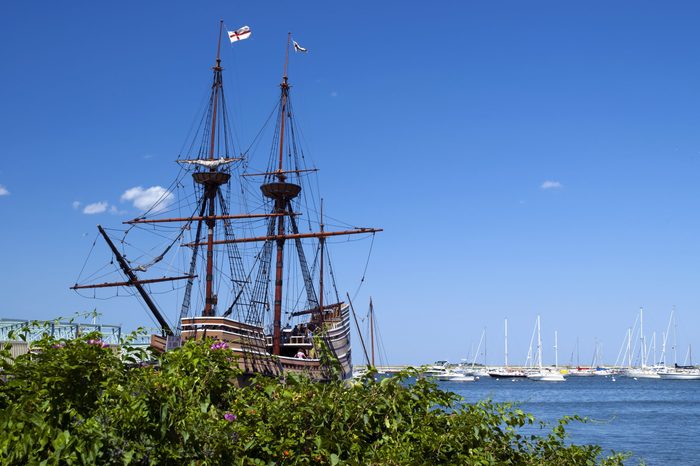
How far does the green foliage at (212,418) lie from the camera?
6.89 m

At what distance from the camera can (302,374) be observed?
9250mm

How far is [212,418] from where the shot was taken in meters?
7.77

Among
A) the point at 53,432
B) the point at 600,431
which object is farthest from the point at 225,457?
the point at 600,431

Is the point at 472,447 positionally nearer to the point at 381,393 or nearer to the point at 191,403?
the point at 381,393

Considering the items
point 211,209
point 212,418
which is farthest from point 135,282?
point 212,418

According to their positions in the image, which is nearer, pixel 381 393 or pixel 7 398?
pixel 7 398

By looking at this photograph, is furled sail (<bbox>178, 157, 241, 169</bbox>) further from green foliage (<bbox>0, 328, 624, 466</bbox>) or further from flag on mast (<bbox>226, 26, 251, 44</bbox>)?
green foliage (<bbox>0, 328, 624, 466</bbox>)

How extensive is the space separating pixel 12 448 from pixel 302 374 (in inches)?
142

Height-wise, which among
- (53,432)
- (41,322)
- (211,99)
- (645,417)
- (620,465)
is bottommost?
(645,417)

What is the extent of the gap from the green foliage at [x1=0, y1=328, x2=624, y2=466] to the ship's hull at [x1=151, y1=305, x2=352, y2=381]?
961 centimetres

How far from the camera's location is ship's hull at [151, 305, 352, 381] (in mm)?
32500

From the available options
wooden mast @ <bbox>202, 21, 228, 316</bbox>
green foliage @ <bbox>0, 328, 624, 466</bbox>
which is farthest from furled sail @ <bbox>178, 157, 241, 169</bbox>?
green foliage @ <bbox>0, 328, 624, 466</bbox>

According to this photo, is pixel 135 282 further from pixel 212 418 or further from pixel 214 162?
pixel 212 418

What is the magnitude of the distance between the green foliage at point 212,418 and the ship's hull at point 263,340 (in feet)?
31.5
